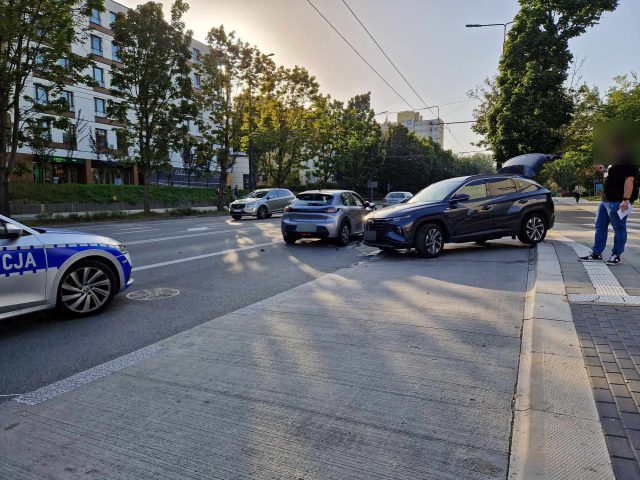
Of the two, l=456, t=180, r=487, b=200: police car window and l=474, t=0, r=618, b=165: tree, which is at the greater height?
l=474, t=0, r=618, b=165: tree

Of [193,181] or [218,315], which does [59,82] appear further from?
[193,181]

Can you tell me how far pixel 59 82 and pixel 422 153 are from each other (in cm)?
A: 6248

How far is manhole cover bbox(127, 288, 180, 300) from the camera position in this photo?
21.5 ft

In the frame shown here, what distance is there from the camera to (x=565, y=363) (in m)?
3.64

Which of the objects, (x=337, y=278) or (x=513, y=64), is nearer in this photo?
(x=337, y=278)

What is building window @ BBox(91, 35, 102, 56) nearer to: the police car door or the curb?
the police car door

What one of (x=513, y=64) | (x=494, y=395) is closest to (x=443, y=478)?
(x=494, y=395)

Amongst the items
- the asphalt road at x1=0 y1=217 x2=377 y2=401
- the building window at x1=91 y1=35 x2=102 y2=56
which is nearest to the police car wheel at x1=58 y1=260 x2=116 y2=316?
the asphalt road at x1=0 y1=217 x2=377 y2=401

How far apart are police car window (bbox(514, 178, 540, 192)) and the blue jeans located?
2739mm

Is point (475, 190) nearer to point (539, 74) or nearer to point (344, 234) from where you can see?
point (344, 234)

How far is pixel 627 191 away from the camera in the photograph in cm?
732

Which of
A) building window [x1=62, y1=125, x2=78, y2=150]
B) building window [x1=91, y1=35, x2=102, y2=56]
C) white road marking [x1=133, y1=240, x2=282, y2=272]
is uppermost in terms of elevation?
building window [x1=91, y1=35, x2=102, y2=56]

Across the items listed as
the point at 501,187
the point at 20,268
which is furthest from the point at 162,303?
the point at 501,187

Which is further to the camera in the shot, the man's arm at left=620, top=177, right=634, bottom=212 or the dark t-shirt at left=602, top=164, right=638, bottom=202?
the dark t-shirt at left=602, top=164, right=638, bottom=202
